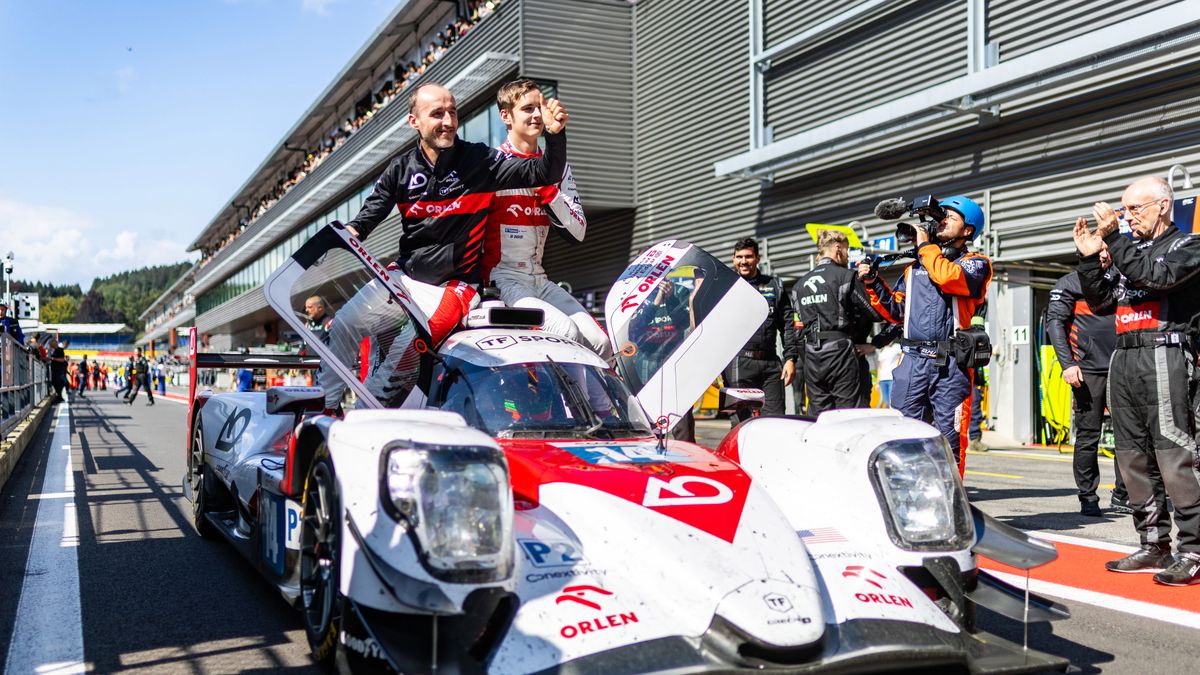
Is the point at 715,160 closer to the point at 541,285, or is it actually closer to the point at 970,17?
the point at 970,17

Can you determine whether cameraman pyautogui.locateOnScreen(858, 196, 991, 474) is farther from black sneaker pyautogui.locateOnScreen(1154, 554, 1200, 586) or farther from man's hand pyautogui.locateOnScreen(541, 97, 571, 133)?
man's hand pyautogui.locateOnScreen(541, 97, 571, 133)

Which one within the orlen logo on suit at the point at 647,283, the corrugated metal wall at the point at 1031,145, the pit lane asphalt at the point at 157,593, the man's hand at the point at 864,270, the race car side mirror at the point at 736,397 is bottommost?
the pit lane asphalt at the point at 157,593

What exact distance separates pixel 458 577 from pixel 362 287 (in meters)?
2.24

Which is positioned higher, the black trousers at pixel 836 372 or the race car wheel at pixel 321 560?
the black trousers at pixel 836 372

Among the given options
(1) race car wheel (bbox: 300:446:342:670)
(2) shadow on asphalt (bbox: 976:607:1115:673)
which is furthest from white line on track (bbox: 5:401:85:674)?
(2) shadow on asphalt (bbox: 976:607:1115:673)

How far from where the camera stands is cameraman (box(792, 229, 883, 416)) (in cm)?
646

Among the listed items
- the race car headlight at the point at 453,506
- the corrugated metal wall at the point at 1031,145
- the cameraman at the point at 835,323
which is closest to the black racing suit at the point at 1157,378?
the cameraman at the point at 835,323

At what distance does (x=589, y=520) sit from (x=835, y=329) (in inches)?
146

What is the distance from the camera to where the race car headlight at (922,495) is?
11.0 feet

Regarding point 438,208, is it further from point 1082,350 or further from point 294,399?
point 1082,350

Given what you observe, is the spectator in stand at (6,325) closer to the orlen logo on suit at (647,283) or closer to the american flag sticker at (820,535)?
the orlen logo on suit at (647,283)

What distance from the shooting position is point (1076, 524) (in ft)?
21.7

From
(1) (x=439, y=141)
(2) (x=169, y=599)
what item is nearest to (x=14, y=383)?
(2) (x=169, y=599)

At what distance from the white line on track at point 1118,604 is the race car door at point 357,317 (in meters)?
2.83
